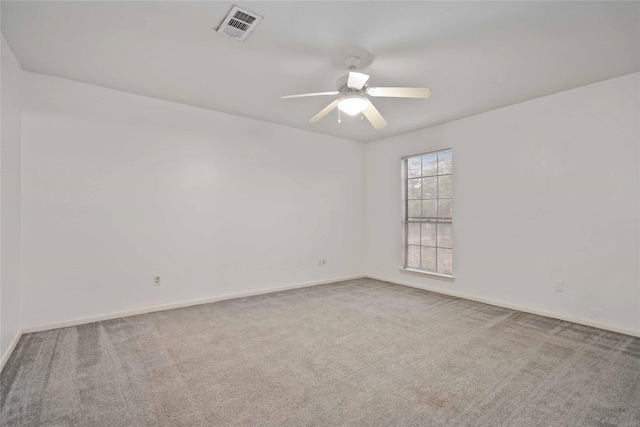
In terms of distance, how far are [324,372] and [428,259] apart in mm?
3309

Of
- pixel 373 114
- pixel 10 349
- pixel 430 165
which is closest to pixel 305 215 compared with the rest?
pixel 430 165

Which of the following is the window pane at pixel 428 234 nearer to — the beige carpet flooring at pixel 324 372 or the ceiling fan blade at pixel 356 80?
the beige carpet flooring at pixel 324 372

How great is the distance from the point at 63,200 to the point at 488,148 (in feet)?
16.9

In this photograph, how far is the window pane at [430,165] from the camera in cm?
506

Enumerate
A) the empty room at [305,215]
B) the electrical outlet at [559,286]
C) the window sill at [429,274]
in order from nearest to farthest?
the empty room at [305,215]
the electrical outlet at [559,286]
the window sill at [429,274]

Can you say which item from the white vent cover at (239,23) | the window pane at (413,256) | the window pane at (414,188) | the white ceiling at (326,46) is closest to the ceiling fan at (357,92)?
the white ceiling at (326,46)

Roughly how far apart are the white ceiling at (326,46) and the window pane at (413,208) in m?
1.94

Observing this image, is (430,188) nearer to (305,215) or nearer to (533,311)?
(305,215)

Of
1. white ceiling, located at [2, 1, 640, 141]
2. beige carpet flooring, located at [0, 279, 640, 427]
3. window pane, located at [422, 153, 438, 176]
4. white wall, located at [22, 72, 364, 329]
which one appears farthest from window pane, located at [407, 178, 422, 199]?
beige carpet flooring, located at [0, 279, 640, 427]

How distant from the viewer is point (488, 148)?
4.30m

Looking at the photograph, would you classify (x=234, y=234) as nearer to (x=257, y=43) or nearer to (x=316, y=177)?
(x=316, y=177)

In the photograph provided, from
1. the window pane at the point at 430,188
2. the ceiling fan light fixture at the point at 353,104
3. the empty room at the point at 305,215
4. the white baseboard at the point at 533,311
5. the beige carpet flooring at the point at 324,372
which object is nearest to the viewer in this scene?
the beige carpet flooring at the point at 324,372

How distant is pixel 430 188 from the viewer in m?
5.13

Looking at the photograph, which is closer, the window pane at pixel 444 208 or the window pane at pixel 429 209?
the window pane at pixel 444 208
